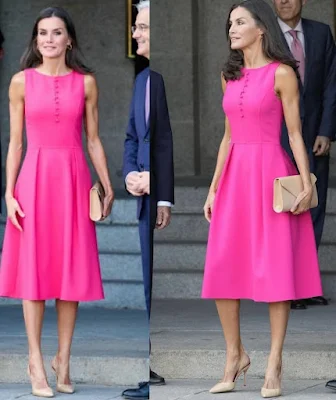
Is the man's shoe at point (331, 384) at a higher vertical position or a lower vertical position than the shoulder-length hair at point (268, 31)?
lower

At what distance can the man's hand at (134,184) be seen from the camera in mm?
5082

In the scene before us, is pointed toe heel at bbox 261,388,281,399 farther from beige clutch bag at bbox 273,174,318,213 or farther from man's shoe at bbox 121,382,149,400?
beige clutch bag at bbox 273,174,318,213

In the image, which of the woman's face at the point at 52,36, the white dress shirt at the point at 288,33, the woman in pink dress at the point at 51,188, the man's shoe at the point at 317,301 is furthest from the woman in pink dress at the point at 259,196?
the man's shoe at the point at 317,301

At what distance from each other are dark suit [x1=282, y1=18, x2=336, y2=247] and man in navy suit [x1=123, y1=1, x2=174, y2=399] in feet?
5.45

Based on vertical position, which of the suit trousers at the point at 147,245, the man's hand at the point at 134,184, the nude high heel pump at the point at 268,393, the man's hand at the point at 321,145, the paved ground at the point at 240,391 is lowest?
the paved ground at the point at 240,391

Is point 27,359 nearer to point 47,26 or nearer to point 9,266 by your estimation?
point 9,266

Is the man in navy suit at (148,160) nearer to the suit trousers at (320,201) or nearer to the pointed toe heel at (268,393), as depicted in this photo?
the pointed toe heel at (268,393)

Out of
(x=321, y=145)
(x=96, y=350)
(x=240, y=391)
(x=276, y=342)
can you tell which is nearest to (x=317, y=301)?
(x=321, y=145)

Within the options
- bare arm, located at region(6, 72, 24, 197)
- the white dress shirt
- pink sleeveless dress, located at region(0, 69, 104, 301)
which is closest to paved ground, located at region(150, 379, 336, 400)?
Result: pink sleeveless dress, located at region(0, 69, 104, 301)

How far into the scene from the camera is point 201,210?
728cm

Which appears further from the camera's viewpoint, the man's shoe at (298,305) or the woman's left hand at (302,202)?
the man's shoe at (298,305)

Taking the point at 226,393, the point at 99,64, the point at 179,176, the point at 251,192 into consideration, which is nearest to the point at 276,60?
the point at 251,192

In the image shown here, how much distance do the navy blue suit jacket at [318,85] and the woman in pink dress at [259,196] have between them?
158cm

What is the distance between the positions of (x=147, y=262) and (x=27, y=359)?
96 cm
